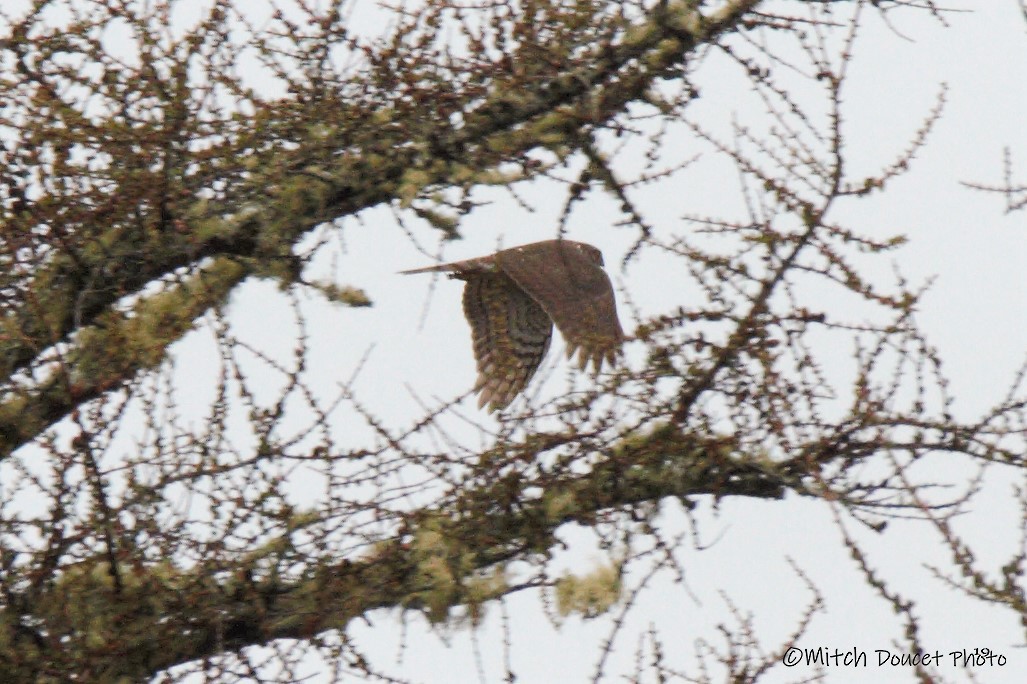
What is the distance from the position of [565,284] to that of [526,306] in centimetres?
56

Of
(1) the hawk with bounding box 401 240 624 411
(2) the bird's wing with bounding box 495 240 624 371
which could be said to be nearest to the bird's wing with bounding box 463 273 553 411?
(1) the hawk with bounding box 401 240 624 411

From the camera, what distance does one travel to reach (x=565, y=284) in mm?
5500

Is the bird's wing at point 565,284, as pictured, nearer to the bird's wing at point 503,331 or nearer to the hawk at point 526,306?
the hawk at point 526,306

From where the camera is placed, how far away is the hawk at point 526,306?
542 centimetres

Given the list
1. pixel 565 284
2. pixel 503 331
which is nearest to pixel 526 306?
pixel 503 331

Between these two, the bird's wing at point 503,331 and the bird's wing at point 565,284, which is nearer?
the bird's wing at point 565,284

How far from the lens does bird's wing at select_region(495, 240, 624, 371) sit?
17.7 ft

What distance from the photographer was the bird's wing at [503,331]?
19.6ft

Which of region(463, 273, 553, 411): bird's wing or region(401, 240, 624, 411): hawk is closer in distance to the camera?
region(401, 240, 624, 411): hawk

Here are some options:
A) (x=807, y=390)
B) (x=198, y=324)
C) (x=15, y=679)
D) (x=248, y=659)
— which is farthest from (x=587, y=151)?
(x=15, y=679)

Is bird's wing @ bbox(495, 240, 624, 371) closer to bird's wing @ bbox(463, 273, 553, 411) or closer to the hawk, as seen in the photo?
the hawk

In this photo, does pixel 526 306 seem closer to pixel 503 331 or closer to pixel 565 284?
pixel 503 331

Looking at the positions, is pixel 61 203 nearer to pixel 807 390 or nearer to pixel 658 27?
pixel 658 27

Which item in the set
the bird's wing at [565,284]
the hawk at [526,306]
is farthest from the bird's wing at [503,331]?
the bird's wing at [565,284]
